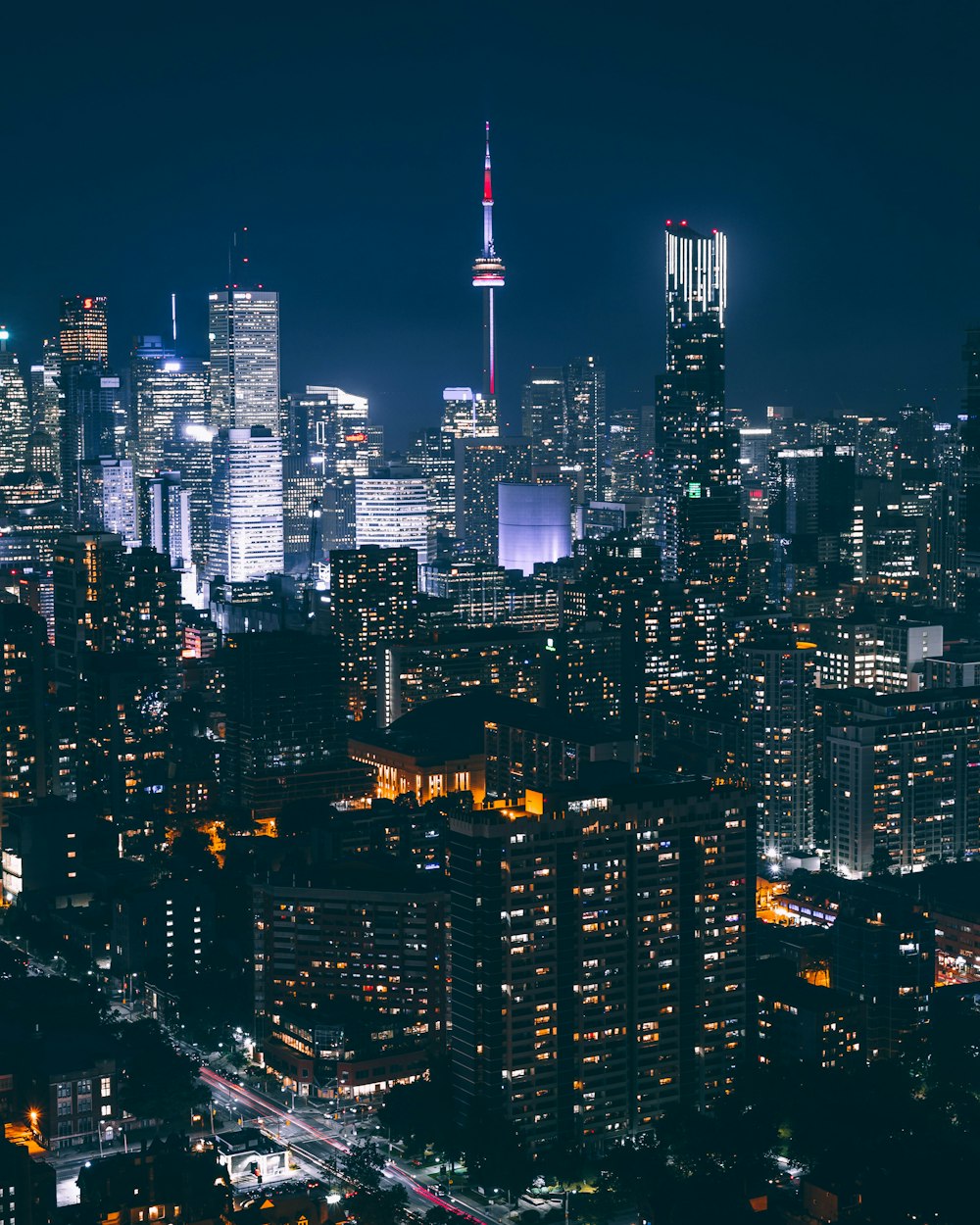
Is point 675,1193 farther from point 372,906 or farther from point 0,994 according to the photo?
point 0,994

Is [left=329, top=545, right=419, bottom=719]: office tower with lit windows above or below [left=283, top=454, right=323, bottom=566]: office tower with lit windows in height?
below

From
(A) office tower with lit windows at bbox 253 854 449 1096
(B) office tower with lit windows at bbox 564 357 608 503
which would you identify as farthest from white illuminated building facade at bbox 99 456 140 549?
(A) office tower with lit windows at bbox 253 854 449 1096

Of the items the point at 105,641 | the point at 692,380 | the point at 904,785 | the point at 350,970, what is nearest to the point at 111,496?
the point at 692,380

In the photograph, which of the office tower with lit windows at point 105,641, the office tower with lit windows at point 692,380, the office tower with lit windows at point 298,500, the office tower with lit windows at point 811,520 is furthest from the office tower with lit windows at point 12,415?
the office tower with lit windows at point 811,520

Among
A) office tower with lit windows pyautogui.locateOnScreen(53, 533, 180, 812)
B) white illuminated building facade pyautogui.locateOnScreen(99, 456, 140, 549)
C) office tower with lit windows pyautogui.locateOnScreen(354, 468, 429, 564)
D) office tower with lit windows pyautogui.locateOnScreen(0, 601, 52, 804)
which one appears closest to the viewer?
office tower with lit windows pyautogui.locateOnScreen(0, 601, 52, 804)

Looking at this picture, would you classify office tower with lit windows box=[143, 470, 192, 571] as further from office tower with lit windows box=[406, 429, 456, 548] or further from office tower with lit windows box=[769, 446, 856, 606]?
office tower with lit windows box=[769, 446, 856, 606]

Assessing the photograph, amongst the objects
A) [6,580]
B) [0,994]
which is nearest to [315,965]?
[0,994]

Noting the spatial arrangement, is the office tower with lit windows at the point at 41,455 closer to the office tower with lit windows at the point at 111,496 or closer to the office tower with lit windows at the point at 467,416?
the office tower with lit windows at the point at 111,496
